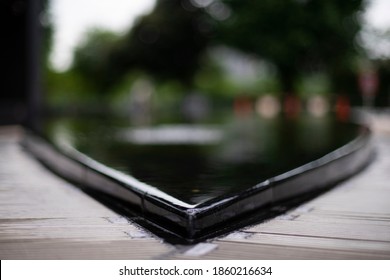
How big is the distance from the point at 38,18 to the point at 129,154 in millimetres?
12678

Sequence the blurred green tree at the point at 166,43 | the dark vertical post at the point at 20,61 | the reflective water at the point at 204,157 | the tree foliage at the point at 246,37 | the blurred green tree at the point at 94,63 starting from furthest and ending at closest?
the blurred green tree at the point at 94,63 < the blurred green tree at the point at 166,43 < the tree foliage at the point at 246,37 < the dark vertical post at the point at 20,61 < the reflective water at the point at 204,157

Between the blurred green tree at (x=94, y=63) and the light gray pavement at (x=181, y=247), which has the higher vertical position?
the blurred green tree at (x=94, y=63)

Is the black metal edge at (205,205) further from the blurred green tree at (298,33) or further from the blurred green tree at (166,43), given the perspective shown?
the blurred green tree at (166,43)

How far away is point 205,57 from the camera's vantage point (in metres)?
46.8

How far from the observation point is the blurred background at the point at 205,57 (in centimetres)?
2188

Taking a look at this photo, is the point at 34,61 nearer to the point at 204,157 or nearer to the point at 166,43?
the point at 204,157

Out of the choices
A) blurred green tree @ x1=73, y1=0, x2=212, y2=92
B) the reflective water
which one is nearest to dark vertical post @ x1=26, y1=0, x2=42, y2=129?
the reflective water

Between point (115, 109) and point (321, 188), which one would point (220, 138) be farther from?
point (115, 109)

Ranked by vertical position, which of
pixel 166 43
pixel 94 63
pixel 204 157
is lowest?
pixel 204 157

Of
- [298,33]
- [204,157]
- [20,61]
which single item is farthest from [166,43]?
[204,157]

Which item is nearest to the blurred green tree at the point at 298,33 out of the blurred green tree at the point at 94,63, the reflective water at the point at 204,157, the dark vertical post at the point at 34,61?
the blurred green tree at the point at 94,63
